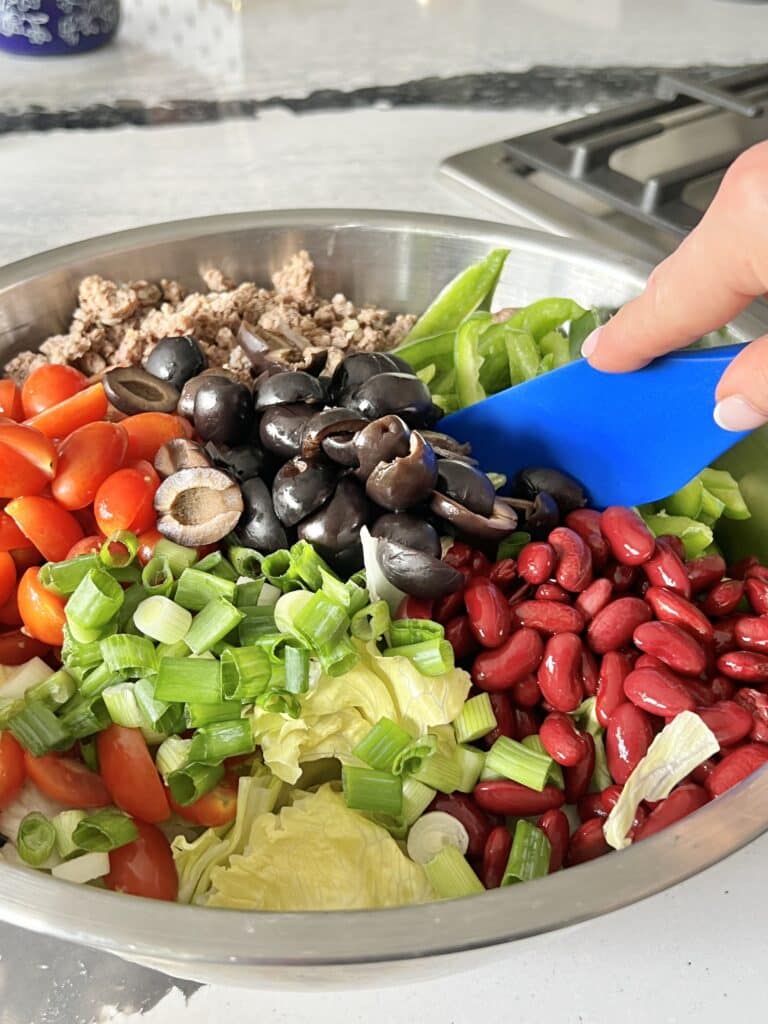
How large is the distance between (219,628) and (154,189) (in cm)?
109

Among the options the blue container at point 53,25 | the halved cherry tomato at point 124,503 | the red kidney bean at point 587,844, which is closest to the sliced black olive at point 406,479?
the halved cherry tomato at point 124,503

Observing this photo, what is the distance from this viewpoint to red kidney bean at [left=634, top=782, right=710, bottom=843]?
779mm

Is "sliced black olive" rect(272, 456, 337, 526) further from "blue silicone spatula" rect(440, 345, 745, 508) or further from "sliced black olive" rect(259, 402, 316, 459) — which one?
"blue silicone spatula" rect(440, 345, 745, 508)

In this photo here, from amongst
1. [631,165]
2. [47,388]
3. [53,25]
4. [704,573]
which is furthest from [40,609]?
[53,25]

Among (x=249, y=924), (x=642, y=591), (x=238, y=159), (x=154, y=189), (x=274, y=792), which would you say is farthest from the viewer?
(x=238, y=159)

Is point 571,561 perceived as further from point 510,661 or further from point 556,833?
point 556,833

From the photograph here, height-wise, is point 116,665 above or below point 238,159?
below

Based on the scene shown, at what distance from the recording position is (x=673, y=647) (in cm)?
88

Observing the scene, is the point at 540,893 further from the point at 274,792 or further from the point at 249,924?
the point at 274,792

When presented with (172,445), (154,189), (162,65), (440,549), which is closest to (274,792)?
(440,549)

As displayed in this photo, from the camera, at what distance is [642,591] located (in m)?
0.99

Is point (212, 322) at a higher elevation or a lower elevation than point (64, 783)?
higher

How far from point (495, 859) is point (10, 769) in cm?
39

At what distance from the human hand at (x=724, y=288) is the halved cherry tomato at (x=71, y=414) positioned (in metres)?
0.54
